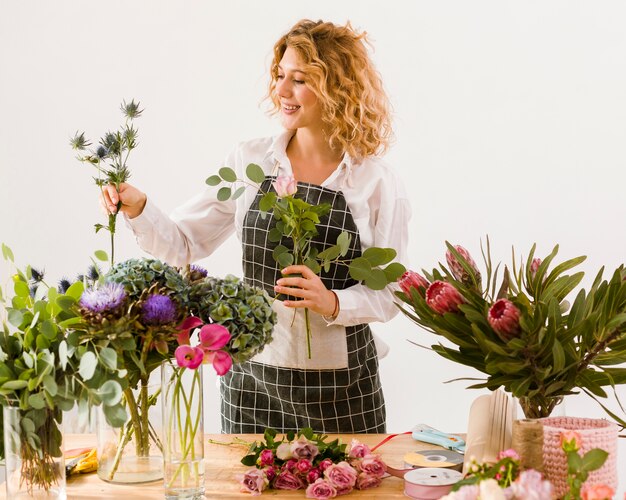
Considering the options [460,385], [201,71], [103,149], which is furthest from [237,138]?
[103,149]

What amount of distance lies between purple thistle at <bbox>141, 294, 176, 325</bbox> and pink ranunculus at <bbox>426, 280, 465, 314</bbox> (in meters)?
0.45

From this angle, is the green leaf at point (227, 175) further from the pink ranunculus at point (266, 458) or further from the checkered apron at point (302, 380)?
the pink ranunculus at point (266, 458)

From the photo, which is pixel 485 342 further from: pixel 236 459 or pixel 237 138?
pixel 237 138

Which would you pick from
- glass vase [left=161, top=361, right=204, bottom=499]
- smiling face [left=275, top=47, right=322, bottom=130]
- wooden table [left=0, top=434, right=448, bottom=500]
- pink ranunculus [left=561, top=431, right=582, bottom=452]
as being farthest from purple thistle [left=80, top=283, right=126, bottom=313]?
smiling face [left=275, top=47, right=322, bottom=130]

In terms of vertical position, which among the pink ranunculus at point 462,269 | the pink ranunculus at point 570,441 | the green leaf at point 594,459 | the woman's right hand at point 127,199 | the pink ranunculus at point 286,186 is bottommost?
the green leaf at point 594,459

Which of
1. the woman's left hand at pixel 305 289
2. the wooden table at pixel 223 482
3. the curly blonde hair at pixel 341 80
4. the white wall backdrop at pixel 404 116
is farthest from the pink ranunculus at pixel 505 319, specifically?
the white wall backdrop at pixel 404 116

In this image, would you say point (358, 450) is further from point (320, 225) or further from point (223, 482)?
point (320, 225)

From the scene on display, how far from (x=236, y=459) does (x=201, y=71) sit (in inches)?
87.6

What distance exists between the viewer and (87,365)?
1350mm

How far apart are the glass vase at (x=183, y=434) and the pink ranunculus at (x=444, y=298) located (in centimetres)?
43

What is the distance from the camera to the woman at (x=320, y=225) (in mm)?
2320

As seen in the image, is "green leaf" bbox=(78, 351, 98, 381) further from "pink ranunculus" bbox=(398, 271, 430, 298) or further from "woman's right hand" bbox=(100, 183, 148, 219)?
"woman's right hand" bbox=(100, 183, 148, 219)

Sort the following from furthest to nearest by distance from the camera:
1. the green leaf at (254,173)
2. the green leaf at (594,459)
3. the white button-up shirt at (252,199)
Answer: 1. the white button-up shirt at (252,199)
2. the green leaf at (254,173)
3. the green leaf at (594,459)

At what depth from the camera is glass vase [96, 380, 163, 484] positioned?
1.55 meters
